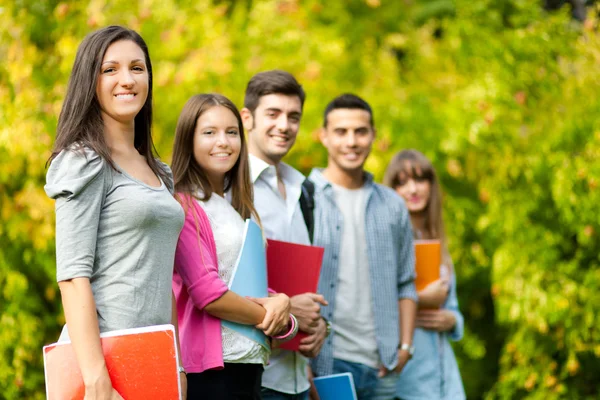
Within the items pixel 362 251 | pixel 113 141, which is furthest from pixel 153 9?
pixel 113 141

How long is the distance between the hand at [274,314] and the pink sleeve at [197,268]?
0.19m

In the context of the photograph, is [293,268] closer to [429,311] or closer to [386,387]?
[386,387]

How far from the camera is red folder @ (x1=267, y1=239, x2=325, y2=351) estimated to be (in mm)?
3463

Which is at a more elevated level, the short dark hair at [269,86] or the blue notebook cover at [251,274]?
the short dark hair at [269,86]

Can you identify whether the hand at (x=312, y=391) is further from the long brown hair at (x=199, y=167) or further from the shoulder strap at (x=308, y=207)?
the long brown hair at (x=199, y=167)

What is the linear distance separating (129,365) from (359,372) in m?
1.98

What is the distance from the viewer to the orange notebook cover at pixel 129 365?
89.4 inches

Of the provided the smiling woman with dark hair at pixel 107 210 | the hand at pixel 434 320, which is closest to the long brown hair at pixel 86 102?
the smiling woman with dark hair at pixel 107 210

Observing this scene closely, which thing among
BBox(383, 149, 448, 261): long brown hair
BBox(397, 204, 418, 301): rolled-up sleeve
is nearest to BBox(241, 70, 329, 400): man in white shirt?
BBox(397, 204, 418, 301): rolled-up sleeve

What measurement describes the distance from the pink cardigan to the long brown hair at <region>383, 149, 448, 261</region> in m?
2.25

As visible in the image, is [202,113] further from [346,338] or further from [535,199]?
[535,199]

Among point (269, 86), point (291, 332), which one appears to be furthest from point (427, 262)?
point (291, 332)

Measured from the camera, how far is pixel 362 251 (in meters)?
4.23

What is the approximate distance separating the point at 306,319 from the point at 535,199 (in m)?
3.95
